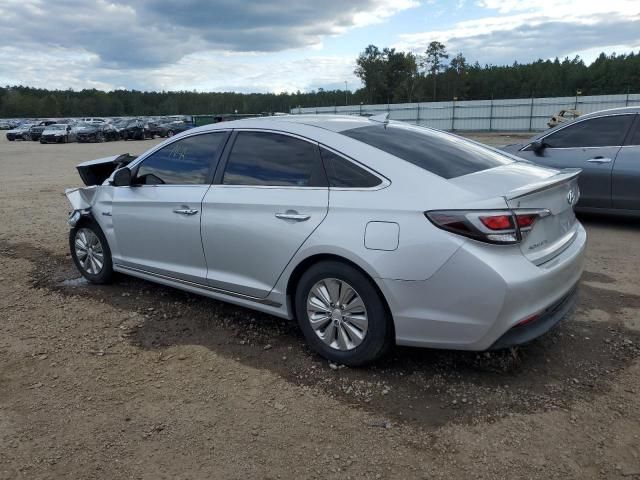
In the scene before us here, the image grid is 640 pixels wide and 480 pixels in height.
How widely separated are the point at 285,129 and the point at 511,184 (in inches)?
64.5

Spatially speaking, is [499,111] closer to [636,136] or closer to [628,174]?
[636,136]

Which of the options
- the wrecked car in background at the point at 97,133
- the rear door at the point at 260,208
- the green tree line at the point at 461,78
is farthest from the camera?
the green tree line at the point at 461,78

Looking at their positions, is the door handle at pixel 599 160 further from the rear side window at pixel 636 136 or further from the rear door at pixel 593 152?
the rear side window at pixel 636 136

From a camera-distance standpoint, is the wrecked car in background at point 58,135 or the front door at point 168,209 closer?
the front door at point 168,209

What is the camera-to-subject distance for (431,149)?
3.72m

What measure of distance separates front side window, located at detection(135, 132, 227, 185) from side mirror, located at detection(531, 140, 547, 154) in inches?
205

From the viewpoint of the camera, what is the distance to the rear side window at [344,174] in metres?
3.35

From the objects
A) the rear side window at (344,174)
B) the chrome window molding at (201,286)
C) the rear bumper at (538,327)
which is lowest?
the chrome window molding at (201,286)

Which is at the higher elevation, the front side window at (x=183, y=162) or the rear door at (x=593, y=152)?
the front side window at (x=183, y=162)

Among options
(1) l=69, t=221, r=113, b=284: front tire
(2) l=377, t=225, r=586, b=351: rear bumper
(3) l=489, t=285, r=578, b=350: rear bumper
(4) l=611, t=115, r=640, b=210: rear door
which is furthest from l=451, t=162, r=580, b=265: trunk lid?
(4) l=611, t=115, r=640, b=210: rear door

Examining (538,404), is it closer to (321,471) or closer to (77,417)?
(321,471)

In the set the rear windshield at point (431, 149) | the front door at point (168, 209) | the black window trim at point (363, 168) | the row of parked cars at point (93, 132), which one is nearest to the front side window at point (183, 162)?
the front door at point (168, 209)

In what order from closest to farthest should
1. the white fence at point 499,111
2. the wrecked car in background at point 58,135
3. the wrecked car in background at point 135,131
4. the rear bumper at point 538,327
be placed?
the rear bumper at point 538,327
the white fence at point 499,111
the wrecked car in background at point 58,135
the wrecked car in background at point 135,131

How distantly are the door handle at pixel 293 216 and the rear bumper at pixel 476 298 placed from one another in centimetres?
70
